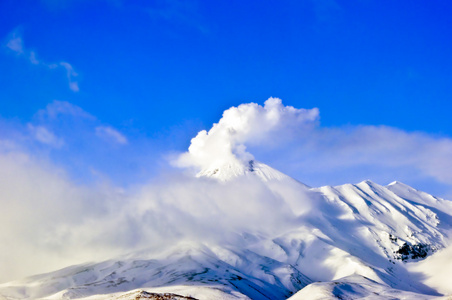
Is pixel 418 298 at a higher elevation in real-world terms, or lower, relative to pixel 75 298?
lower

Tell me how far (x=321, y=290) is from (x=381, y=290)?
1328 inches

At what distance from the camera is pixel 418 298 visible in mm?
140625

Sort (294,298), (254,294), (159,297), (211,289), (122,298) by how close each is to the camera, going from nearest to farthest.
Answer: (159,297)
(122,298)
(294,298)
(211,289)
(254,294)

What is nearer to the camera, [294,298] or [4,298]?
[294,298]

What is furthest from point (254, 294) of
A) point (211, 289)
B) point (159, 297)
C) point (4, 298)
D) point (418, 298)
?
point (4, 298)

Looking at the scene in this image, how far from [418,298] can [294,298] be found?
46816 mm

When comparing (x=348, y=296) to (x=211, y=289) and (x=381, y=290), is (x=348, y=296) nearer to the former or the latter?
(x=381, y=290)

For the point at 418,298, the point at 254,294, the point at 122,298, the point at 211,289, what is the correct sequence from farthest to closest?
the point at 254,294 < the point at 211,289 < the point at 418,298 < the point at 122,298

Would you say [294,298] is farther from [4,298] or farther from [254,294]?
[4,298]

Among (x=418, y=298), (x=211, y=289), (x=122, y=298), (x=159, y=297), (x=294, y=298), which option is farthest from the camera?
(x=211, y=289)

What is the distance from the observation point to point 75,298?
17475 centimetres

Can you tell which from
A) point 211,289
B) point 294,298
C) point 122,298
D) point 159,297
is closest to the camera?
point 159,297

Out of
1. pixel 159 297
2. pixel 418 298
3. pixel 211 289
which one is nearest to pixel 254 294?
pixel 211 289

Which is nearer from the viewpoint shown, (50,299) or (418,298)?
(418,298)
